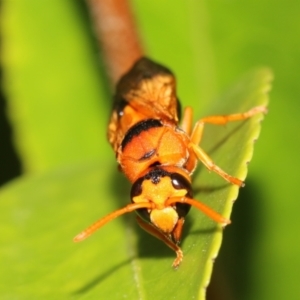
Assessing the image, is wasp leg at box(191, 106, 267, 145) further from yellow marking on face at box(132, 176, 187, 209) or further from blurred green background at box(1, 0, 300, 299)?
yellow marking on face at box(132, 176, 187, 209)

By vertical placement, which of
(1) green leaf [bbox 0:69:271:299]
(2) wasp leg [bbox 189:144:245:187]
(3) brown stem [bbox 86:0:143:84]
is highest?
(3) brown stem [bbox 86:0:143:84]

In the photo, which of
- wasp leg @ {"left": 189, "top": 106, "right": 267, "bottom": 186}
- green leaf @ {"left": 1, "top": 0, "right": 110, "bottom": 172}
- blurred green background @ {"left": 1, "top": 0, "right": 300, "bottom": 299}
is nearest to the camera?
wasp leg @ {"left": 189, "top": 106, "right": 267, "bottom": 186}

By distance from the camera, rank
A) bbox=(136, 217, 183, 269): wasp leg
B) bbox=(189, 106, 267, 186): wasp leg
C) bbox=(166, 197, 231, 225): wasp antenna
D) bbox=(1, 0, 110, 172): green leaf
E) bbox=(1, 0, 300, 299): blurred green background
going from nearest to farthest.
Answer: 1. bbox=(166, 197, 231, 225): wasp antenna
2. bbox=(136, 217, 183, 269): wasp leg
3. bbox=(189, 106, 267, 186): wasp leg
4. bbox=(1, 0, 300, 299): blurred green background
5. bbox=(1, 0, 110, 172): green leaf

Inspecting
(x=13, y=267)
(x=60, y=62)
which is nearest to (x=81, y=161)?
(x=60, y=62)

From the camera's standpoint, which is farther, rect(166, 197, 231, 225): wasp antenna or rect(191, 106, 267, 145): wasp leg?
rect(191, 106, 267, 145): wasp leg

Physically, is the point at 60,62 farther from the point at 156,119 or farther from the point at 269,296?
the point at 269,296

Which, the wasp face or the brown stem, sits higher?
the brown stem

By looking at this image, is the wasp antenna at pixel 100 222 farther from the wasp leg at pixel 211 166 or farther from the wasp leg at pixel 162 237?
the wasp leg at pixel 211 166

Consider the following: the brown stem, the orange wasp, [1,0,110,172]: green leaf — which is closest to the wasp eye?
the orange wasp
